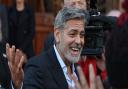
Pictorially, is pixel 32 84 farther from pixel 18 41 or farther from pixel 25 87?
pixel 18 41

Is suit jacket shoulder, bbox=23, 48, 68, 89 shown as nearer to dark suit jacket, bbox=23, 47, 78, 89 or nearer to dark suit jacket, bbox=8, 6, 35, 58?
dark suit jacket, bbox=23, 47, 78, 89

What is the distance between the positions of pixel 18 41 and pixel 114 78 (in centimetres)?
807

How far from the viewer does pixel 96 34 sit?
5.04 meters

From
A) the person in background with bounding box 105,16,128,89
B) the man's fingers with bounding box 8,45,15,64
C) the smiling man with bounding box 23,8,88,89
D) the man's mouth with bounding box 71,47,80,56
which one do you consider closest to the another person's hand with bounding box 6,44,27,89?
the man's fingers with bounding box 8,45,15,64

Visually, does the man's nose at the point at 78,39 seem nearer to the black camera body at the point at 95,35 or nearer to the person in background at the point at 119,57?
the black camera body at the point at 95,35

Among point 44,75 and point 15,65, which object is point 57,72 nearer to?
point 44,75

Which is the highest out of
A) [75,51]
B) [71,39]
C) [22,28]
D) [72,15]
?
[72,15]

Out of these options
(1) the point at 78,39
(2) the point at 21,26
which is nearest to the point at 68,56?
(1) the point at 78,39

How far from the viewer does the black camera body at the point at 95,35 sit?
16.5 feet

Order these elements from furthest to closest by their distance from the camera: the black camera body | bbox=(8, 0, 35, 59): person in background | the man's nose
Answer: bbox=(8, 0, 35, 59): person in background, the man's nose, the black camera body

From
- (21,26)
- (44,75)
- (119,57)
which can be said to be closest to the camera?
(119,57)

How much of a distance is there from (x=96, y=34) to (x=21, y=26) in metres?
6.17

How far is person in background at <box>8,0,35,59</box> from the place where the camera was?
11.1 metres

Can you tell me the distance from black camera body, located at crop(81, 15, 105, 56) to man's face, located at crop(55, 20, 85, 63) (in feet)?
0.37
